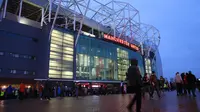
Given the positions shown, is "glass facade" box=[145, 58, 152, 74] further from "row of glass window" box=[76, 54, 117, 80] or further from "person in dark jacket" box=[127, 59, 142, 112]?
"person in dark jacket" box=[127, 59, 142, 112]

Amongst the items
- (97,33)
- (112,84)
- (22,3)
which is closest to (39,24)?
(22,3)

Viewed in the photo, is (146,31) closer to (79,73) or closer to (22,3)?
(79,73)

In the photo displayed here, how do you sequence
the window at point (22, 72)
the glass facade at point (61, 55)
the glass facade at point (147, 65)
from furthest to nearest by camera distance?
the glass facade at point (147, 65) < the glass facade at point (61, 55) < the window at point (22, 72)

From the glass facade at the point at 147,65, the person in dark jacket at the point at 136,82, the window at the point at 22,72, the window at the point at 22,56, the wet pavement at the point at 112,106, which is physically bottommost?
the wet pavement at the point at 112,106

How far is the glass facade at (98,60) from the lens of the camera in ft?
138

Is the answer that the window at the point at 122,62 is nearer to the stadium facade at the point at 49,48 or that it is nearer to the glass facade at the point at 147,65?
the stadium facade at the point at 49,48


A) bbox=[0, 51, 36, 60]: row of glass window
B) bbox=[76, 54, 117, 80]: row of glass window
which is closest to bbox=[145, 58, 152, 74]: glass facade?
bbox=[76, 54, 117, 80]: row of glass window

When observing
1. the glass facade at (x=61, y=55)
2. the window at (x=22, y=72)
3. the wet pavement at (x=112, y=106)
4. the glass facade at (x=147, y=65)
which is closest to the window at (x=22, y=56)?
the window at (x=22, y=72)

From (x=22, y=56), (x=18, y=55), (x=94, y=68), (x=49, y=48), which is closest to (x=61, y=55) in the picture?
(x=49, y=48)

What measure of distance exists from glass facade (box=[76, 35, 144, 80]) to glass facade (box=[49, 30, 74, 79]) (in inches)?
78.0

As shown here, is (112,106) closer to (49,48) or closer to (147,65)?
(49,48)

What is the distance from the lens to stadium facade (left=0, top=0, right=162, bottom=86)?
3203 centimetres

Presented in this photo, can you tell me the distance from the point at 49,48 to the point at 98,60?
1303 cm

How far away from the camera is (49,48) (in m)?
36.3
